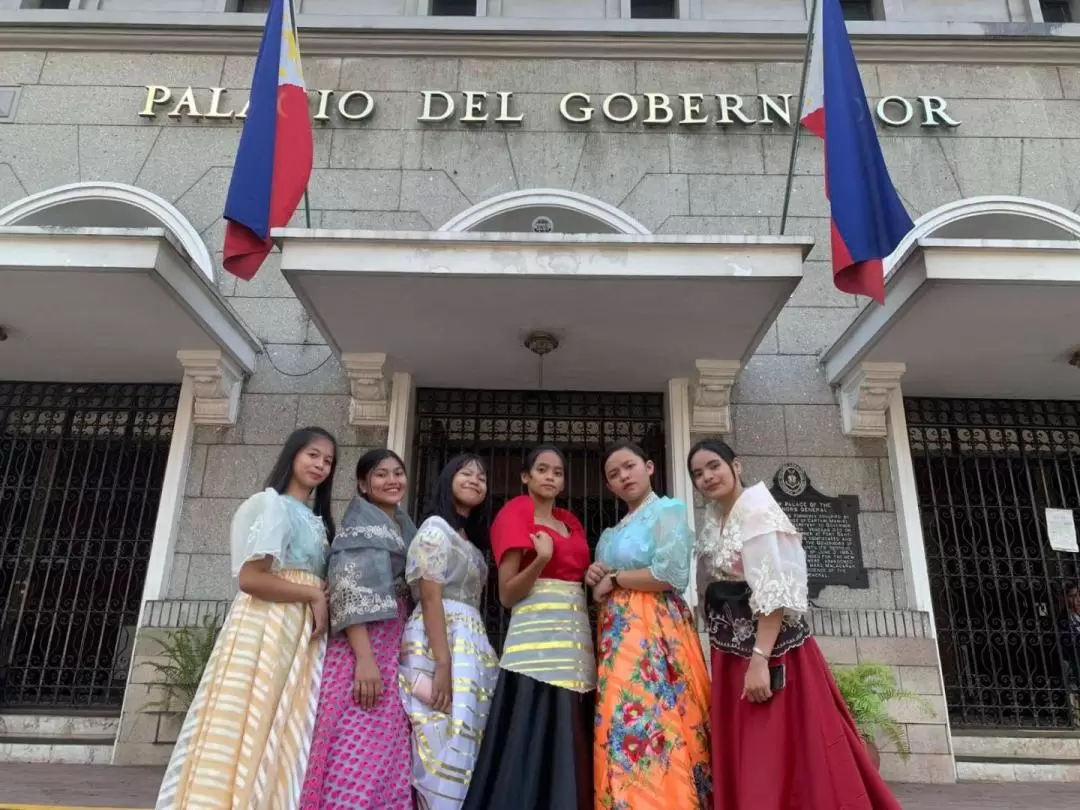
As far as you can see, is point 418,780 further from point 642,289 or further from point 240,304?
point 240,304

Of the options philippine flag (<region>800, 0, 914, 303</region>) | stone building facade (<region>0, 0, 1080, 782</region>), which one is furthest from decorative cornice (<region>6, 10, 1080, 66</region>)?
philippine flag (<region>800, 0, 914, 303</region>)

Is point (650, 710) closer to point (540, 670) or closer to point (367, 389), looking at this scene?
point (540, 670)

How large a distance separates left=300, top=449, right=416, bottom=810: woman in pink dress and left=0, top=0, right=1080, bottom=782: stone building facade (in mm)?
2094

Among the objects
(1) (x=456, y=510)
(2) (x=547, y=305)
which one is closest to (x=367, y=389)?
(2) (x=547, y=305)

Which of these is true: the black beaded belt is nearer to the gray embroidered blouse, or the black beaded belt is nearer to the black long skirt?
the black long skirt

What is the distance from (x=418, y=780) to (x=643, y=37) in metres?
6.75

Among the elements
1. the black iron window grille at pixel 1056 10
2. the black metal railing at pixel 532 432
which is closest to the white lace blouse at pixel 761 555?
the black metal railing at pixel 532 432

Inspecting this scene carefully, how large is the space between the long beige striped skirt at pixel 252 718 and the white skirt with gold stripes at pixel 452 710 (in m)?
0.37

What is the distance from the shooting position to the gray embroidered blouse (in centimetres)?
288

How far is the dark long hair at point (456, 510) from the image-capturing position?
→ 10.4 ft

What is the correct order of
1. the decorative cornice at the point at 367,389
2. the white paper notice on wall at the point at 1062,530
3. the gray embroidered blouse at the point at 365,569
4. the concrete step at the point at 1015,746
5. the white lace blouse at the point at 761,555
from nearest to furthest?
the white lace blouse at the point at 761,555 → the gray embroidered blouse at the point at 365,569 → the concrete step at the point at 1015,746 → the decorative cornice at the point at 367,389 → the white paper notice on wall at the point at 1062,530

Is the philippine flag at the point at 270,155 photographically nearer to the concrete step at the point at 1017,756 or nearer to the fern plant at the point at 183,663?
the fern plant at the point at 183,663

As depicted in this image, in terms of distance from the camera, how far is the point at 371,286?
15.5 feet

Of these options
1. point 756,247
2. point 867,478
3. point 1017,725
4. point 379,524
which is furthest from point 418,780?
point 1017,725
